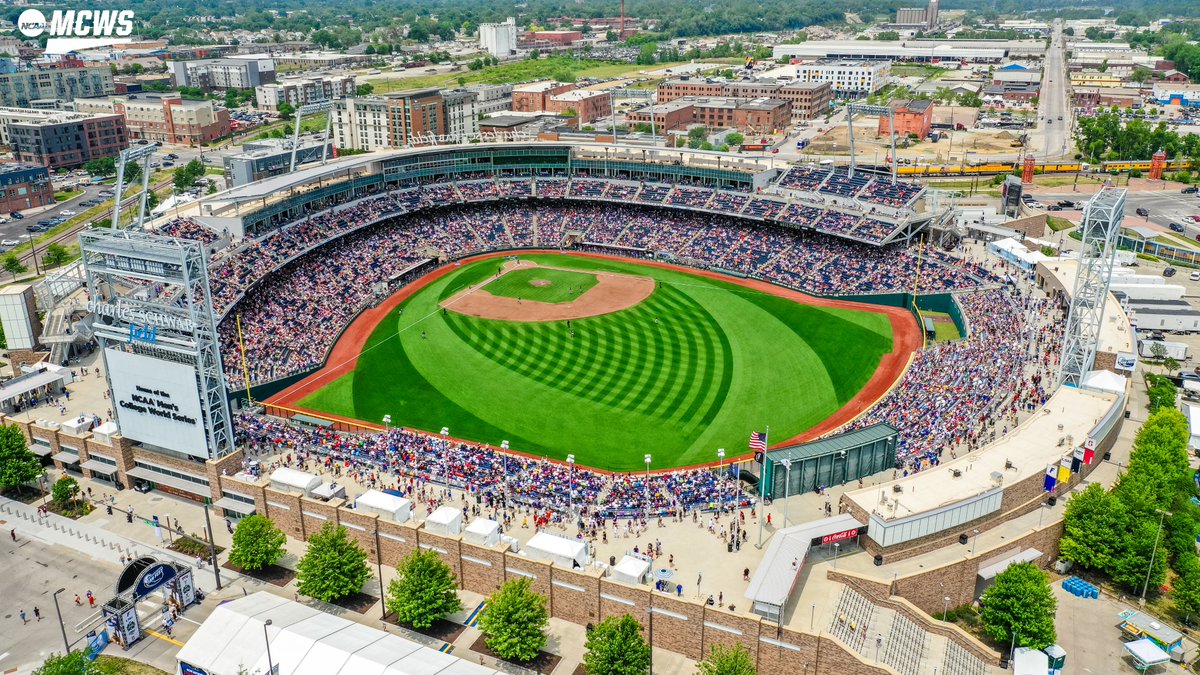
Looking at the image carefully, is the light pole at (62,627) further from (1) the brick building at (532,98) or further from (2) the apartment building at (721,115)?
(1) the brick building at (532,98)

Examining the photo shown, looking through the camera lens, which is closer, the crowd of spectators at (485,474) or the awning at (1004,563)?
the awning at (1004,563)

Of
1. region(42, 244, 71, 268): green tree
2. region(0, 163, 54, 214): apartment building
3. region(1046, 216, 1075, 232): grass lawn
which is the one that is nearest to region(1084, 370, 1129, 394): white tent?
region(1046, 216, 1075, 232): grass lawn

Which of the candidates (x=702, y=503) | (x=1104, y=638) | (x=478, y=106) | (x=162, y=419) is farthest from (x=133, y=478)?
(x=478, y=106)

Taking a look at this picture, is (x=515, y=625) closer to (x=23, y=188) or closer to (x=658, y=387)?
(x=658, y=387)

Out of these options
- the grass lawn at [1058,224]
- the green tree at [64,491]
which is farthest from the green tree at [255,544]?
the grass lawn at [1058,224]

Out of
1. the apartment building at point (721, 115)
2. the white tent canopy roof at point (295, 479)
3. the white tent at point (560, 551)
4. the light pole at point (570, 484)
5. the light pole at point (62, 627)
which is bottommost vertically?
the light pole at point (62, 627)

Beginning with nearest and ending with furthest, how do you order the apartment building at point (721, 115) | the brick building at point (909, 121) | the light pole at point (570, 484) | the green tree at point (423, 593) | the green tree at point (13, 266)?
the green tree at point (423, 593)
the light pole at point (570, 484)
the green tree at point (13, 266)
the brick building at point (909, 121)
the apartment building at point (721, 115)

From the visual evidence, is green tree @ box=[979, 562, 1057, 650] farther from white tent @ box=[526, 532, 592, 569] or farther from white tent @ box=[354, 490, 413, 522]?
white tent @ box=[354, 490, 413, 522]

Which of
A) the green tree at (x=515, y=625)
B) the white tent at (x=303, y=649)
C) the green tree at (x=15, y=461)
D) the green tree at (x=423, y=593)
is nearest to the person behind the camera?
the white tent at (x=303, y=649)

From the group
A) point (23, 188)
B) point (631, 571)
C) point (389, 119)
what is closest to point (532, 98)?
point (389, 119)
